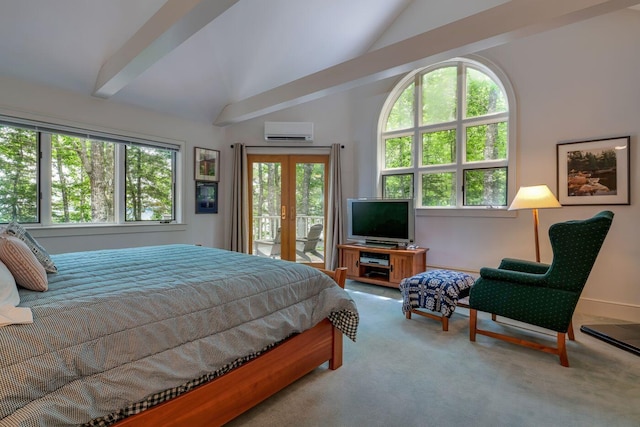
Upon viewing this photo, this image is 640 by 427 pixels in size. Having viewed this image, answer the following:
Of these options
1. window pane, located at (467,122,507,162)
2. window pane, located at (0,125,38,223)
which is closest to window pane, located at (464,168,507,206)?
window pane, located at (467,122,507,162)

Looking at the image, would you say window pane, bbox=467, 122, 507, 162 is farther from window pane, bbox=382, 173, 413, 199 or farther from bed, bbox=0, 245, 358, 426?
bed, bbox=0, 245, 358, 426

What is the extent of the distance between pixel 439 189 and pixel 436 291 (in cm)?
193

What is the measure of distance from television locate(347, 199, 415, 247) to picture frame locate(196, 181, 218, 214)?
2.11 metres

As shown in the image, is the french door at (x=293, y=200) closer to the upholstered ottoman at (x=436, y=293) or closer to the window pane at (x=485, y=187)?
the window pane at (x=485, y=187)

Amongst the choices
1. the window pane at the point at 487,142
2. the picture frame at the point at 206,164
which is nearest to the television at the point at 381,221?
the window pane at the point at 487,142

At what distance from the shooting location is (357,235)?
4664 mm

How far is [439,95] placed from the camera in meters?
4.44

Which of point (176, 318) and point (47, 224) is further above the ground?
point (47, 224)

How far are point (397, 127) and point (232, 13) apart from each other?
266 centimetres

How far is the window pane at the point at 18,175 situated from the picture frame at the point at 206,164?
182 cm

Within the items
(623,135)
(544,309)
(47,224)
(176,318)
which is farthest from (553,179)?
(47,224)

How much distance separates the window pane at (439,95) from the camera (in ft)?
14.2

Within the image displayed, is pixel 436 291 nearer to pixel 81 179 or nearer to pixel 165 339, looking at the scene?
pixel 165 339

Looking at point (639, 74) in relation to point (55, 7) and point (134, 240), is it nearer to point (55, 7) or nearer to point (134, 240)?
point (55, 7)
